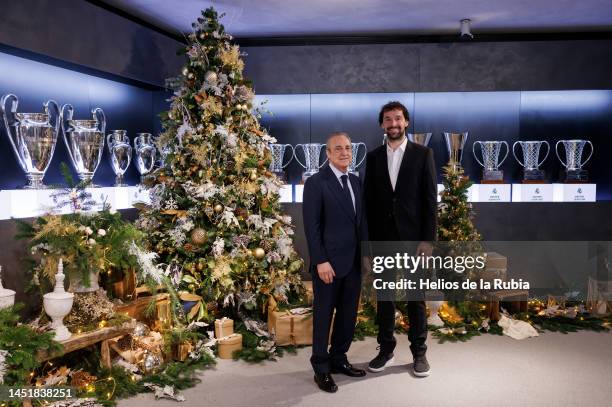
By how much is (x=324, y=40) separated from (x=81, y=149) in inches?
102

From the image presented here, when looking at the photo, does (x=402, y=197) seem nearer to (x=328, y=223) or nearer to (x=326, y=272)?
(x=328, y=223)

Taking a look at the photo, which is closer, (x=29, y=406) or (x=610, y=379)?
(x=29, y=406)

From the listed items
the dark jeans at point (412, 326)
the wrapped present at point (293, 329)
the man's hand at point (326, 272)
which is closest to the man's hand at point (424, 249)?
the dark jeans at point (412, 326)

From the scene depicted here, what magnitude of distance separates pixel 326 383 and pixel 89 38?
279 centimetres

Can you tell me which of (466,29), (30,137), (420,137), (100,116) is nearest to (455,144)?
(420,137)

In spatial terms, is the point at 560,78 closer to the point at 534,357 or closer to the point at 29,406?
the point at 534,357

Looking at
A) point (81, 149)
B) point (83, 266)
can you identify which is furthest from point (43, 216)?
point (81, 149)

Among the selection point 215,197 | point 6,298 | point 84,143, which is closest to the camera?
point 6,298

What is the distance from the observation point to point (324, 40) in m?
5.20

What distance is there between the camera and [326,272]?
295cm

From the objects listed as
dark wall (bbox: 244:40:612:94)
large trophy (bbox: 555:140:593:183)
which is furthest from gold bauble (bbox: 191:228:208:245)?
large trophy (bbox: 555:140:593:183)

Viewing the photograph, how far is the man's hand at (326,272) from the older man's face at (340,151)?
536 mm

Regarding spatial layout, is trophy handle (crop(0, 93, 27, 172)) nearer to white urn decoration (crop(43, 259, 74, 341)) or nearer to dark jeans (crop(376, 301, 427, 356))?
white urn decoration (crop(43, 259, 74, 341))

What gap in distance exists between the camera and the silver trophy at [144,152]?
4582 millimetres
